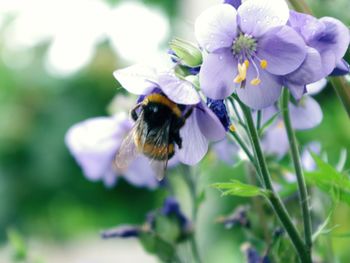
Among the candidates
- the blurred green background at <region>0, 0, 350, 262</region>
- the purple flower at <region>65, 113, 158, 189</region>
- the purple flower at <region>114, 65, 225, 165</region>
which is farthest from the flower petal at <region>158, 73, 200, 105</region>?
the blurred green background at <region>0, 0, 350, 262</region>

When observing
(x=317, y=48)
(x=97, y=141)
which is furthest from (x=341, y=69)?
(x=97, y=141)

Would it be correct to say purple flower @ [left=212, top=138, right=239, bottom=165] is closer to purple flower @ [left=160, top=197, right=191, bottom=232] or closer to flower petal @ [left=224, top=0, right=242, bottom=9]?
purple flower @ [left=160, top=197, right=191, bottom=232]

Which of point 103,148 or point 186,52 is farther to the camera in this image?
point 103,148

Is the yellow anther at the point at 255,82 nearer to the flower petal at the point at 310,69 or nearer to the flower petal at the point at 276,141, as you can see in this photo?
the flower petal at the point at 310,69

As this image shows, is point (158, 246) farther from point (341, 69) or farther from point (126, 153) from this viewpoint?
point (341, 69)

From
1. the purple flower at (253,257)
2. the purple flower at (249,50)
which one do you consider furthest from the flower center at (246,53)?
the purple flower at (253,257)

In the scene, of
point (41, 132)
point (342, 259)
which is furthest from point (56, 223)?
point (342, 259)
